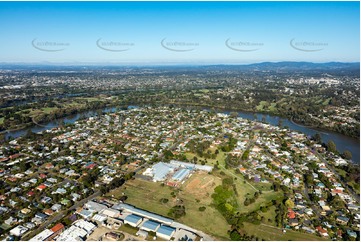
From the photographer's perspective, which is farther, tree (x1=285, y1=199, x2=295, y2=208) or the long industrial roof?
tree (x1=285, y1=199, x2=295, y2=208)

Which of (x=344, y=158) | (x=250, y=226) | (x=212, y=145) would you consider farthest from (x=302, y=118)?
(x=250, y=226)

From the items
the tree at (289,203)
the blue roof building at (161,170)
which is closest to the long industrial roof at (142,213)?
the blue roof building at (161,170)

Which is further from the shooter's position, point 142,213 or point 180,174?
point 180,174

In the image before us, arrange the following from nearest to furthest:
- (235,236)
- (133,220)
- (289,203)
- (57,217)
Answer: (235,236) → (133,220) → (57,217) → (289,203)

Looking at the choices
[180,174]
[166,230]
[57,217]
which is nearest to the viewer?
[166,230]

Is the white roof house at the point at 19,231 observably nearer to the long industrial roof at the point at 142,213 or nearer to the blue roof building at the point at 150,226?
the long industrial roof at the point at 142,213

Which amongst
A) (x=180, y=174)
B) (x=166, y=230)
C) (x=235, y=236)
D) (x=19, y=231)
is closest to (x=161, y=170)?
(x=180, y=174)

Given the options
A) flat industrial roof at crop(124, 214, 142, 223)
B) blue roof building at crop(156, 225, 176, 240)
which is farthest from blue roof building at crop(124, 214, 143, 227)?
blue roof building at crop(156, 225, 176, 240)

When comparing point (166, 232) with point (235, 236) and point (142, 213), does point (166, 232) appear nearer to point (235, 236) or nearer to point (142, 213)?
point (142, 213)

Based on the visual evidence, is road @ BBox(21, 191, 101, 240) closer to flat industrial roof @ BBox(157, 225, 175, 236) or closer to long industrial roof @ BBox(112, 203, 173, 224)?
long industrial roof @ BBox(112, 203, 173, 224)
